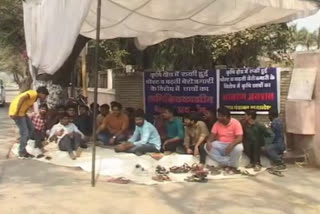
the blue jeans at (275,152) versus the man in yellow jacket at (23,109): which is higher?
the man in yellow jacket at (23,109)

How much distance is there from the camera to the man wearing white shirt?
30.3 feet

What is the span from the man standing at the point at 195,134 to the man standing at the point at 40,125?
2939 mm

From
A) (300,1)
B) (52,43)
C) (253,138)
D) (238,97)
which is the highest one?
(300,1)

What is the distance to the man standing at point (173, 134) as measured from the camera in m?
9.15

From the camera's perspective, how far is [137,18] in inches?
385

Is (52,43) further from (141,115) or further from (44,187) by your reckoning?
(44,187)

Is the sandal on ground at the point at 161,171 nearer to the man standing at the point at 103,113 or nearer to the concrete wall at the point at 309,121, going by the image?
the concrete wall at the point at 309,121

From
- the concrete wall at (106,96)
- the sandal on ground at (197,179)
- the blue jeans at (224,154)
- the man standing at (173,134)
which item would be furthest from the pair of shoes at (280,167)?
the concrete wall at (106,96)

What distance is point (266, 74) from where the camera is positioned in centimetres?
975

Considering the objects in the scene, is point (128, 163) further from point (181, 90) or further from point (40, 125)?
point (181, 90)

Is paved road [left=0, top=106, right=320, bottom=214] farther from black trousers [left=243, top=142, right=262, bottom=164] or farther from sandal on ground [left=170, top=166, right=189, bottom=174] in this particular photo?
sandal on ground [left=170, top=166, right=189, bottom=174]

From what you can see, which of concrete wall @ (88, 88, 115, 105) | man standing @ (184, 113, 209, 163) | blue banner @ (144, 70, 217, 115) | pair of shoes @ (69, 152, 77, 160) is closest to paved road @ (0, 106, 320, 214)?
pair of shoes @ (69, 152, 77, 160)

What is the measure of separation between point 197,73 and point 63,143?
3.42 meters

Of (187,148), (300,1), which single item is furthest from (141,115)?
(300,1)
